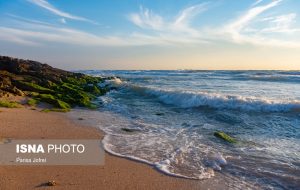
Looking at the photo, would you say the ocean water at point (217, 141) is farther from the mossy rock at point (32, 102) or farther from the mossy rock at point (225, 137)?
the mossy rock at point (32, 102)

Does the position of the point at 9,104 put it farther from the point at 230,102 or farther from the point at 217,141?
the point at 230,102

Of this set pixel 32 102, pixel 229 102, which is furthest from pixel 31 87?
pixel 229 102

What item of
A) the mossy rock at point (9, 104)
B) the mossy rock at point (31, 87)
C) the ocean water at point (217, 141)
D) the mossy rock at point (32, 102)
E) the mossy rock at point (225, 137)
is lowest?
the ocean water at point (217, 141)

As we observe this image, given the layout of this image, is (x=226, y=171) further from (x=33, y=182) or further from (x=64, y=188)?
(x=33, y=182)

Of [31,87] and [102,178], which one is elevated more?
[31,87]

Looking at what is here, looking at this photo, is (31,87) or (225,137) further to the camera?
(31,87)

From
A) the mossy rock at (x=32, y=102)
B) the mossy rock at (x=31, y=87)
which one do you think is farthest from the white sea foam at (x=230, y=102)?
the mossy rock at (x=32, y=102)

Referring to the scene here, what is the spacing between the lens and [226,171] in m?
5.76

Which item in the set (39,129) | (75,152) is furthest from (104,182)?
(39,129)

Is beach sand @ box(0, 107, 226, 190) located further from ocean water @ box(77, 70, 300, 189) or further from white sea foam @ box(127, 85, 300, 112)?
white sea foam @ box(127, 85, 300, 112)

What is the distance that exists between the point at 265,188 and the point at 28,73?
16.4 meters

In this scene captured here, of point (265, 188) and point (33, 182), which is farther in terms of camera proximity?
point (265, 188)

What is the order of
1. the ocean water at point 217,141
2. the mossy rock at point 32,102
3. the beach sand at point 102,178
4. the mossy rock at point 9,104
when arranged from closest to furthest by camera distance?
the beach sand at point 102,178, the ocean water at point 217,141, the mossy rock at point 9,104, the mossy rock at point 32,102

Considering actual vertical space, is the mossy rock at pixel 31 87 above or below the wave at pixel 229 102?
above
